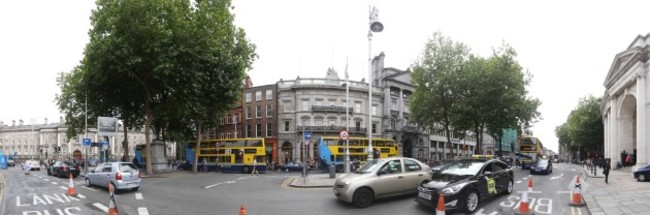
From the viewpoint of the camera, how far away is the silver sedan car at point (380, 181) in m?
11.8

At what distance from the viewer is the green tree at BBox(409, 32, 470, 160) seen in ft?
122

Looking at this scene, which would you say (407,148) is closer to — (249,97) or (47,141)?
(249,97)

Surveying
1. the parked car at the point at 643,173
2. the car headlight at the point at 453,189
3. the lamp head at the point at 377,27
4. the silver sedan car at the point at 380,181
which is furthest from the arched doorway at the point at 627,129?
the car headlight at the point at 453,189

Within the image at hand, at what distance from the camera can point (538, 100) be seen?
41.4 metres

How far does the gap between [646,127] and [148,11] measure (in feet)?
113

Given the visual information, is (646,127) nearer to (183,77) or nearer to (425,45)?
(425,45)

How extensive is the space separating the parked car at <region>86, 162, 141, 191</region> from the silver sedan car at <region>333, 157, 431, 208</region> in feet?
32.1

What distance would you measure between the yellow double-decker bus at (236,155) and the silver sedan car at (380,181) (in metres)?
22.2

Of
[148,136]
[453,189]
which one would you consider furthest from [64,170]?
[453,189]

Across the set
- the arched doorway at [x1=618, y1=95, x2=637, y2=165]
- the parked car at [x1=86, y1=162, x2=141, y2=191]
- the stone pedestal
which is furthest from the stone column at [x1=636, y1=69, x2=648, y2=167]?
the stone pedestal

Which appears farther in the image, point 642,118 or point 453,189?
point 642,118

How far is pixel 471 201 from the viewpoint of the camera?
35.4ft

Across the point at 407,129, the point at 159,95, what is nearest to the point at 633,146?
the point at 407,129

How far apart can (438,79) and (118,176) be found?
29.2m
